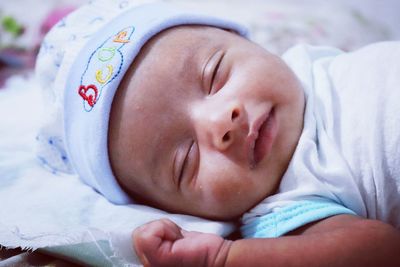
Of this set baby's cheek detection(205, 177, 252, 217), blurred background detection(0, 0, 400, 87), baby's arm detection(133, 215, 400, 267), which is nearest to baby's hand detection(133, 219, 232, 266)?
baby's arm detection(133, 215, 400, 267)

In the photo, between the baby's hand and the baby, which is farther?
the baby

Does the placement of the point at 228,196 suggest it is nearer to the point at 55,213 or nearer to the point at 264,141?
the point at 264,141

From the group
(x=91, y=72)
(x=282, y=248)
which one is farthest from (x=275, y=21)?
(x=282, y=248)

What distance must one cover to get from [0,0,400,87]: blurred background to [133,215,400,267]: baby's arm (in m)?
0.96

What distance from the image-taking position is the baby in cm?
89

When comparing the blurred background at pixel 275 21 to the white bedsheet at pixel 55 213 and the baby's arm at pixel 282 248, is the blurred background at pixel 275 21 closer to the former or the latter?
the white bedsheet at pixel 55 213

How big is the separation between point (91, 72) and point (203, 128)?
0.90ft

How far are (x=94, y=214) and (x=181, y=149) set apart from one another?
0.21 meters

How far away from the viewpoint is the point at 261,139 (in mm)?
914

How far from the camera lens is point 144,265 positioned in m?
0.79

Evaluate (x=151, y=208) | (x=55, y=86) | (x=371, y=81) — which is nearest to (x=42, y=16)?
(x=55, y=86)

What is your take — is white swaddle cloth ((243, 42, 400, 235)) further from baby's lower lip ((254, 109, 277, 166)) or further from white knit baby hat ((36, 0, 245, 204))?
white knit baby hat ((36, 0, 245, 204))

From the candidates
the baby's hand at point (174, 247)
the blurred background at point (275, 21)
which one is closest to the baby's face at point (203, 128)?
the baby's hand at point (174, 247)

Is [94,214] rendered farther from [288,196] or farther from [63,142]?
[288,196]
